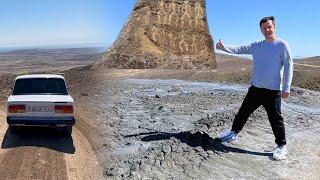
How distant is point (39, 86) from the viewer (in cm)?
1165

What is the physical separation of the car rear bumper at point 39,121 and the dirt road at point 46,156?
1.19 ft

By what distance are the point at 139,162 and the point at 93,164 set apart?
987mm

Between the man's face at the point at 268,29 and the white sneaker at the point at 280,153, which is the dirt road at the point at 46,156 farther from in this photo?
the man's face at the point at 268,29

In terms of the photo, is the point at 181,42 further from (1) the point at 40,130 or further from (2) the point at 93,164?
(2) the point at 93,164

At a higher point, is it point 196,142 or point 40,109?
point 40,109

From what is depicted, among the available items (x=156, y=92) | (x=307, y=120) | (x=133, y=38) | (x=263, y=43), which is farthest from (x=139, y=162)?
(x=133, y=38)

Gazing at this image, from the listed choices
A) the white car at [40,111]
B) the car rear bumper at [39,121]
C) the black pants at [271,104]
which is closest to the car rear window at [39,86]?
the white car at [40,111]

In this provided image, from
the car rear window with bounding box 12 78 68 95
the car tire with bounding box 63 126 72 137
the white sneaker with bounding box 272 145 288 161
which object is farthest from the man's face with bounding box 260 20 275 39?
the car rear window with bounding box 12 78 68 95

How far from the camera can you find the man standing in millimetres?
7895

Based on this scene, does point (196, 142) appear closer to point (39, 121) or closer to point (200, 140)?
point (200, 140)

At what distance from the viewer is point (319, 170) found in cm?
792

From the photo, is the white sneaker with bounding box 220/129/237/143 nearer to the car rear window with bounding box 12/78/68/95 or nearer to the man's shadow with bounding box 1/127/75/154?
the man's shadow with bounding box 1/127/75/154

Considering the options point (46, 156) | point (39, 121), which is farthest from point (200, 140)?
point (39, 121)

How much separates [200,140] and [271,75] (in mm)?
1818
